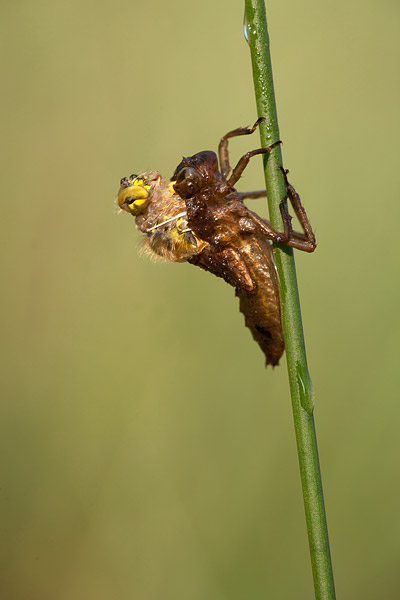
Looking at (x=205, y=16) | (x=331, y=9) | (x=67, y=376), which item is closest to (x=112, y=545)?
(x=67, y=376)

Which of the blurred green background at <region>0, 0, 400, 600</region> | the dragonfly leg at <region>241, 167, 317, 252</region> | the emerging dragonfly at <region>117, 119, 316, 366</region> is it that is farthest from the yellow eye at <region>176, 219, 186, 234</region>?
the blurred green background at <region>0, 0, 400, 600</region>

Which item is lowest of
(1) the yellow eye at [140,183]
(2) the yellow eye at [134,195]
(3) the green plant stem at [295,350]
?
(3) the green plant stem at [295,350]

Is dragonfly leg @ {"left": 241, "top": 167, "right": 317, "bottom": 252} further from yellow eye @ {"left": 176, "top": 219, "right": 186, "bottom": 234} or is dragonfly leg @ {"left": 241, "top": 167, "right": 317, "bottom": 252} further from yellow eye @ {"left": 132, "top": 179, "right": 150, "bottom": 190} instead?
yellow eye @ {"left": 132, "top": 179, "right": 150, "bottom": 190}

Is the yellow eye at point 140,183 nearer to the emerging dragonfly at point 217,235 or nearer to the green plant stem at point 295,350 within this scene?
the emerging dragonfly at point 217,235

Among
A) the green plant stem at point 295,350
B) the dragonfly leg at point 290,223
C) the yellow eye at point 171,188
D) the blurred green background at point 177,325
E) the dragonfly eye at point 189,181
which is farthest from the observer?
the blurred green background at point 177,325

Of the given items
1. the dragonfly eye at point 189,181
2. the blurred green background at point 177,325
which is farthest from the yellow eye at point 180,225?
the blurred green background at point 177,325

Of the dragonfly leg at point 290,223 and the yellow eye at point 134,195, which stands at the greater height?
the yellow eye at point 134,195

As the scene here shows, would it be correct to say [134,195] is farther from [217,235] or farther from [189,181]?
[217,235]
